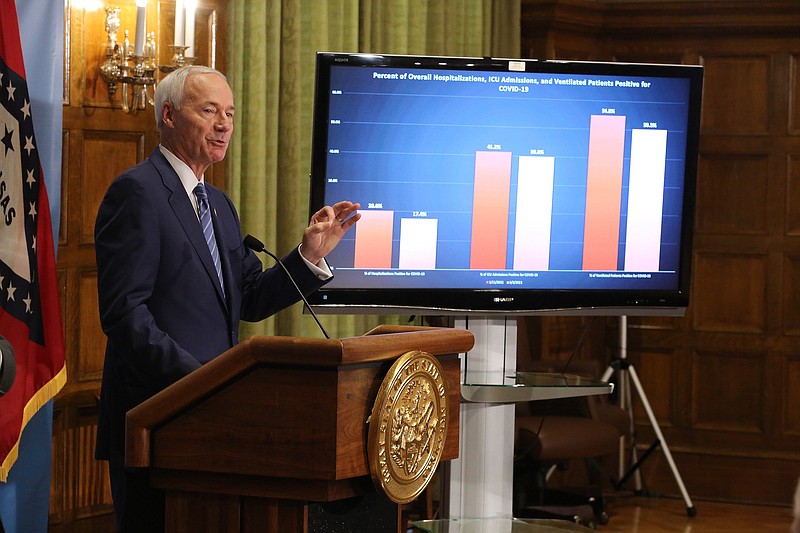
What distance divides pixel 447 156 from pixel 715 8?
3.85 meters

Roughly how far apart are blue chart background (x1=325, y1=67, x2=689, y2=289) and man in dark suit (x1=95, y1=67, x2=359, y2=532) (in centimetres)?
48

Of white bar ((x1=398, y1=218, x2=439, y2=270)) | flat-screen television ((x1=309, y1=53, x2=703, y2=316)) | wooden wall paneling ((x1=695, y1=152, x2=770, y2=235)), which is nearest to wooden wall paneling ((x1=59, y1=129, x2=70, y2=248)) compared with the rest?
flat-screen television ((x1=309, y1=53, x2=703, y2=316))

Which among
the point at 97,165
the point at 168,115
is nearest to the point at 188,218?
the point at 168,115

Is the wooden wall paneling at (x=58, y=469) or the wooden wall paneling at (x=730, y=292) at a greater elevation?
the wooden wall paneling at (x=730, y=292)

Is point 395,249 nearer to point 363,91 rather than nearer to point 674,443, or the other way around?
point 363,91

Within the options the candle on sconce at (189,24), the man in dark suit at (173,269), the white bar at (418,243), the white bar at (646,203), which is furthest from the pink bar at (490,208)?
the candle on sconce at (189,24)

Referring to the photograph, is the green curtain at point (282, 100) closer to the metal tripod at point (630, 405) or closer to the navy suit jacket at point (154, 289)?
the metal tripod at point (630, 405)

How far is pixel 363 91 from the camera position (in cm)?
358

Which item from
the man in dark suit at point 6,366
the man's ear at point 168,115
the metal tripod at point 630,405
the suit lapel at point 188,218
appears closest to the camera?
the man in dark suit at point 6,366

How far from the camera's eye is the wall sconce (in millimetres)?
4734

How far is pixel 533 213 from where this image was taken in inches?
145

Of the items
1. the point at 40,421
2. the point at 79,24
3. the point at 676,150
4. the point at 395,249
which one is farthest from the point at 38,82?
the point at 676,150

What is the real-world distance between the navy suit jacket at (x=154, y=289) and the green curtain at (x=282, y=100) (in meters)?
2.07

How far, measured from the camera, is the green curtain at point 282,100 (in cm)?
512
